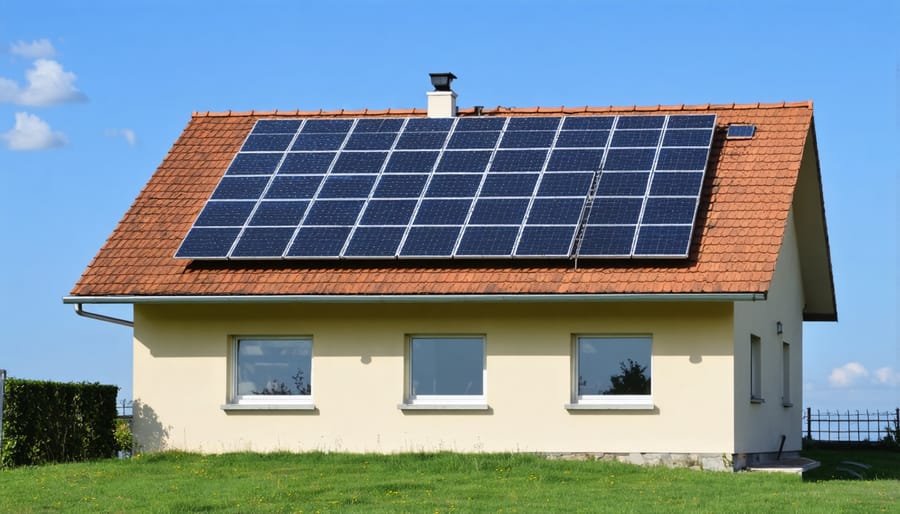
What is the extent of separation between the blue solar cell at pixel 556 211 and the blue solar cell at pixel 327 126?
4.92 metres

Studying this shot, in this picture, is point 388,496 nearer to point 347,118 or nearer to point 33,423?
point 33,423

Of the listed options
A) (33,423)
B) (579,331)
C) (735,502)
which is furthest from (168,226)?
(735,502)

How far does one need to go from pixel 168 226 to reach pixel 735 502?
11451 mm

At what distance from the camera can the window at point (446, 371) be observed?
2261 cm

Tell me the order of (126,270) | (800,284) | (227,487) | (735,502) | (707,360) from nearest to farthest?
(735,502)
(227,487)
(707,360)
(126,270)
(800,284)

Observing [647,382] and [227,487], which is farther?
[647,382]

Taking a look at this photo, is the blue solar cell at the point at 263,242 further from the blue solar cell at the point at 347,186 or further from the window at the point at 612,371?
the window at the point at 612,371

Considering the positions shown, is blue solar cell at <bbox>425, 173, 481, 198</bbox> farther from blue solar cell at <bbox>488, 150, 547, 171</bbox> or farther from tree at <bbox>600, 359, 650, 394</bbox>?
tree at <bbox>600, 359, 650, 394</bbox>

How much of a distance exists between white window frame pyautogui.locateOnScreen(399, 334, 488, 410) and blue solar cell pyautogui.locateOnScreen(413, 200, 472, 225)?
1.86m

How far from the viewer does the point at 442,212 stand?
2339 centimetres

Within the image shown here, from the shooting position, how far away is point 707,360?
2173 centimetres

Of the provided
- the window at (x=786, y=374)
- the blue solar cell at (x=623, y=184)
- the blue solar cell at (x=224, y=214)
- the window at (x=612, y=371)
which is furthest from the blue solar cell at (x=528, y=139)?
the window at (x=786, y=374)

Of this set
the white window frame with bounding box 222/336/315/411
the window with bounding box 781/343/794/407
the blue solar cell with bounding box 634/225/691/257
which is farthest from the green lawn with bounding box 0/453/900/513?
the window with bounding box 781/343/794/407

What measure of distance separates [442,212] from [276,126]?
4971 mm
